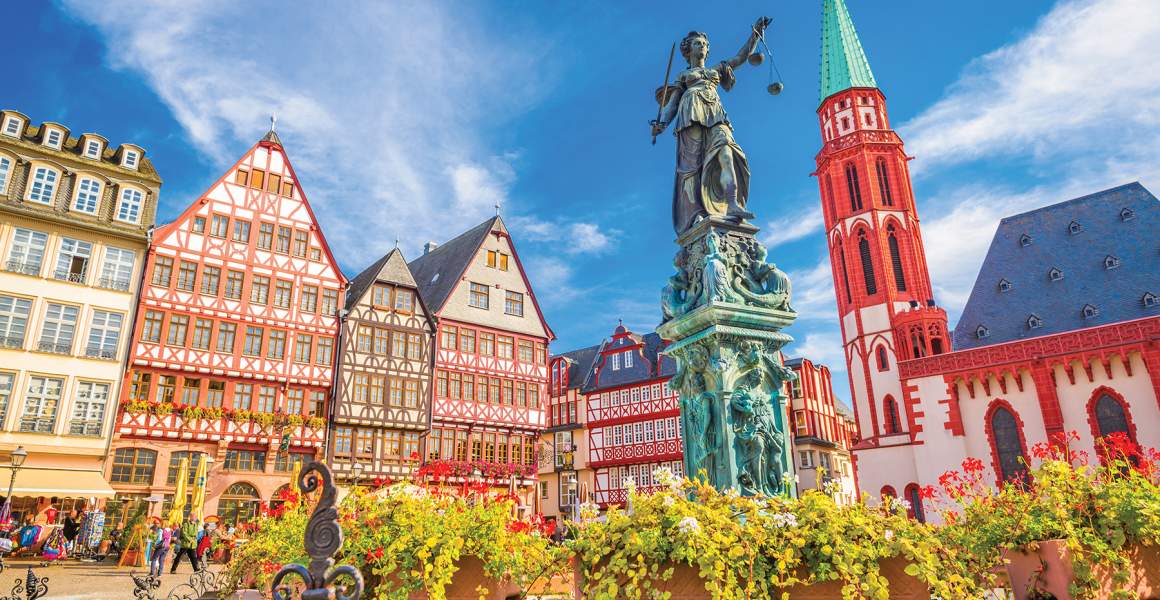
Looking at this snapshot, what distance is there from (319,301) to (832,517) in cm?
2637

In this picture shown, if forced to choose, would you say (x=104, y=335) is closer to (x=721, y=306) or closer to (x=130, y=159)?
(x=130, y=159)

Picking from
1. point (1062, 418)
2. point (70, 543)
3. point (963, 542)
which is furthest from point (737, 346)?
point (1062, 418)

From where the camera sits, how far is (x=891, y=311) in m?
39.6

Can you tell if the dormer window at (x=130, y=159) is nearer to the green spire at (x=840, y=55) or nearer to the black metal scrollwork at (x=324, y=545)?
the black metal scrollwork at (x=324, y=545)

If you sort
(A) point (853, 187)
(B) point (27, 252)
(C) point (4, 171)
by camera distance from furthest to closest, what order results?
(A) point (853, 187)
(C) point (4, 171)
(B) point (27, 252)

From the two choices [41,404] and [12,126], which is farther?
[12,126]

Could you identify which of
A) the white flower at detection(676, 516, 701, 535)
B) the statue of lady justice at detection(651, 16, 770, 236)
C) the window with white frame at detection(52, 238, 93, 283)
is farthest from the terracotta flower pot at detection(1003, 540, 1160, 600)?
the window with white frame at detection(52, 238, 93, 283)

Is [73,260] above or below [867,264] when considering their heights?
below

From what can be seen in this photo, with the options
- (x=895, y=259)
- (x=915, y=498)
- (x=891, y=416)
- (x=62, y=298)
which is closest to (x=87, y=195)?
(x=62, y=298)

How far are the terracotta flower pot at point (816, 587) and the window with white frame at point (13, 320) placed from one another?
83.9 ft

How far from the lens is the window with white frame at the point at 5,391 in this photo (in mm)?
21344

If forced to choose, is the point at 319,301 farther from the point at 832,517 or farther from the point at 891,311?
the point at 891,311

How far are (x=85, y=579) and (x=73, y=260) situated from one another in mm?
13816

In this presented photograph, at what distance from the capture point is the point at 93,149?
2541 centimetres
